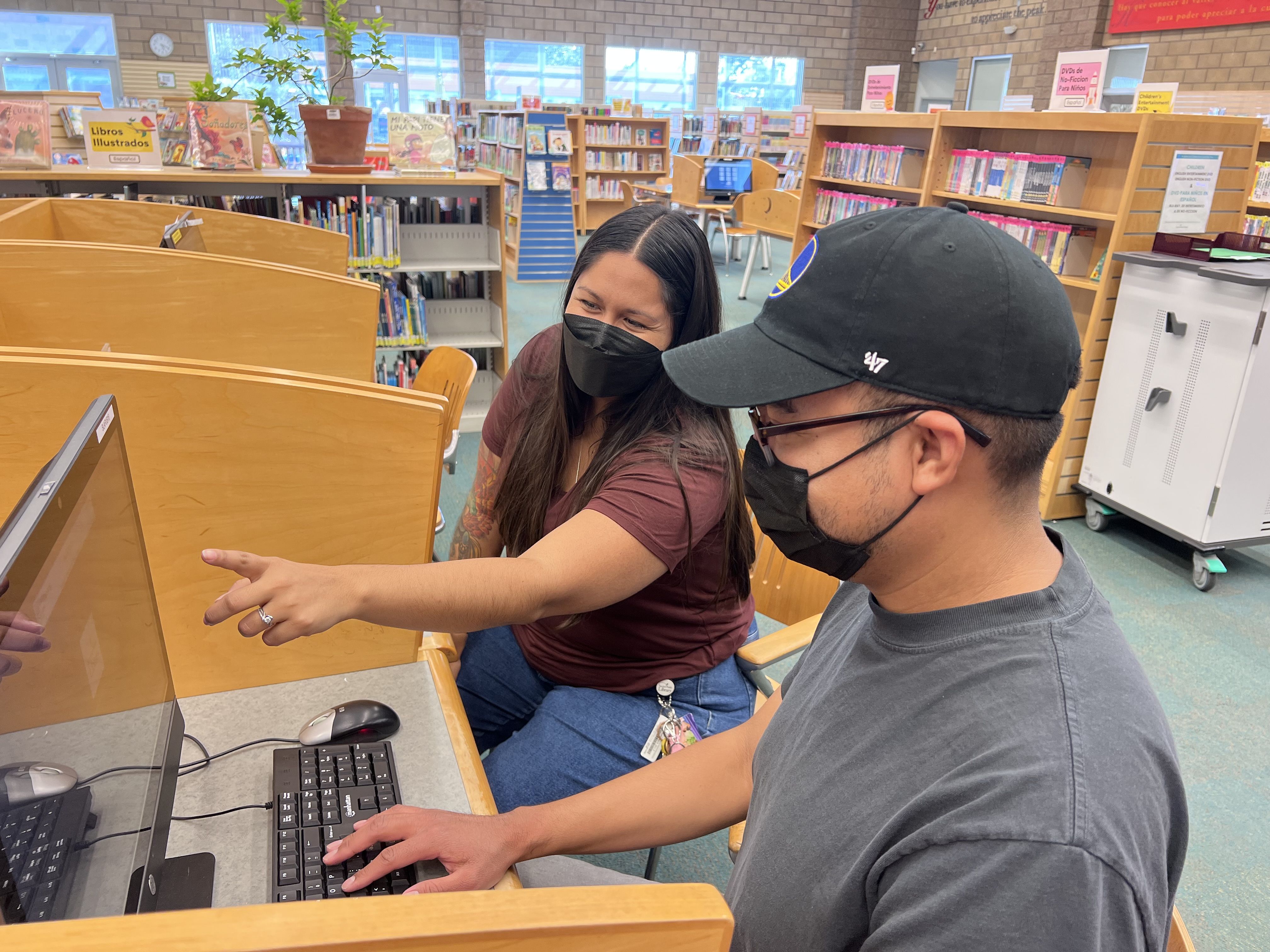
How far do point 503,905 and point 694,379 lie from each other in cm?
54

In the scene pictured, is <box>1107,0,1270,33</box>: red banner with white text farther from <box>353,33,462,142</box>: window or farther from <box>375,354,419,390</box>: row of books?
<box>375,354,419,390</box>: row of books

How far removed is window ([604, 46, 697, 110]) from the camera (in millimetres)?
14570

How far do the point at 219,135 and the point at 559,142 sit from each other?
4555 millimetres

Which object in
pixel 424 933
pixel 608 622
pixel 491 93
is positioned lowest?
pixel 608 622

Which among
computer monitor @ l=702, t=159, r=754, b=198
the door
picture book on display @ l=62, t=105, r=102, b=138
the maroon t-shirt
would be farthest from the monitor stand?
the door

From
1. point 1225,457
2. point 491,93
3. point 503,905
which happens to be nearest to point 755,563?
point 503,905

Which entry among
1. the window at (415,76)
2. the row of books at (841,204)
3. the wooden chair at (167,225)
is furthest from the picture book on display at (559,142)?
the window at (415,76)

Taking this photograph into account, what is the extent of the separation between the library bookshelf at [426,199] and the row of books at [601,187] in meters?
7.14

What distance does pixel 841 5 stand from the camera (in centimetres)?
1497

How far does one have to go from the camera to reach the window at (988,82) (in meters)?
13.1

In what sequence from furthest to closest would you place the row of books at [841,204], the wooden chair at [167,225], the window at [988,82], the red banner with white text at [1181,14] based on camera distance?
the window at [988,82] < the red banner with white text at [1181,14] < the row of books at [841,204] < the wooden chair at [167,225]

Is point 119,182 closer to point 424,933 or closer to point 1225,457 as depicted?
point 424,933

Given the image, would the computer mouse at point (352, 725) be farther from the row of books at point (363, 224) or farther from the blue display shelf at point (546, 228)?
the blue display shelf at point (546, 228)

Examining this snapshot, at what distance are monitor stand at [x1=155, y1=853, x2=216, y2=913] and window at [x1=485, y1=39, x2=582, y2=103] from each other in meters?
14.4
